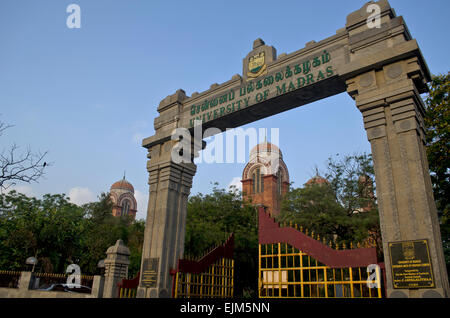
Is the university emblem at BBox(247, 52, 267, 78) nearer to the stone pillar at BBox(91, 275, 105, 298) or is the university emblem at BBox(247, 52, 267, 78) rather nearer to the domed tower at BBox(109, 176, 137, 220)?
the stone pillar at BBox(91, 275, 105, 298)

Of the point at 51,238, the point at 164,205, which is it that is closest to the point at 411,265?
the point at 164,205

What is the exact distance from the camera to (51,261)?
20.9 m

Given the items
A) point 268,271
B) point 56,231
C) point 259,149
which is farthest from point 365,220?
point 259,149

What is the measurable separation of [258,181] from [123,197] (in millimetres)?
25335

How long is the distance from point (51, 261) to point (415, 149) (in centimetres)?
2154

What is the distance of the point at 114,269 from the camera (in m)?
9.90

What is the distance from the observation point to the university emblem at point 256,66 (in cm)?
859

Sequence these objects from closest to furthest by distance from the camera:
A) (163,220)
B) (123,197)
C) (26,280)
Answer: (163,220), (26,280), (123,197)

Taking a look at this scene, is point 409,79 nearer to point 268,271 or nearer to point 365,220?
point 268,271

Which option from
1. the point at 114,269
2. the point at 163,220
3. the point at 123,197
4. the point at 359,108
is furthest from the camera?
the point at 123,197

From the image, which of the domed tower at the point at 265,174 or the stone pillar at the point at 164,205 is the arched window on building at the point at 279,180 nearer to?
the domed tower at the point at 265,174

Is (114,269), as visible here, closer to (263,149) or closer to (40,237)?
(40,237)

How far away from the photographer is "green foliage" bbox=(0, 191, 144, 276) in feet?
64.9
